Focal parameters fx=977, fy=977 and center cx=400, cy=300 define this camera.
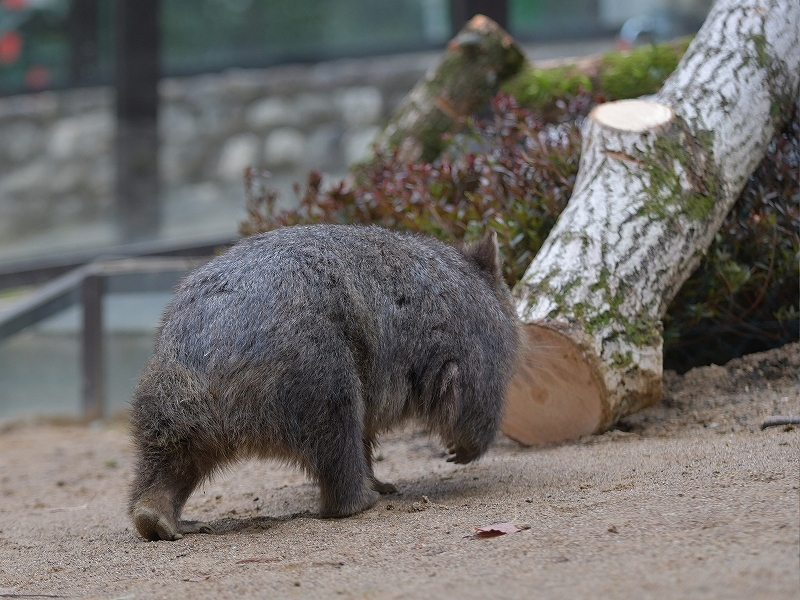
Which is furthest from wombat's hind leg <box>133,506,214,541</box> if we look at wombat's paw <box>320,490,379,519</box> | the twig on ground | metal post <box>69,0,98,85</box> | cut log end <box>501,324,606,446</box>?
metal post <box>69,0,98,85</box>

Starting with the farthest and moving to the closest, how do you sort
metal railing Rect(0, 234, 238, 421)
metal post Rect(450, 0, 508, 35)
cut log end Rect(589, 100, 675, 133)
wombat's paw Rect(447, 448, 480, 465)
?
metal post Rect(450, 0, 508, 35) < metal railing Rect(0, 234, 238, 421) < cut log end Rect(589, 100, 675, 133) < wombat's paw Rect(447, 448, 480, 465)

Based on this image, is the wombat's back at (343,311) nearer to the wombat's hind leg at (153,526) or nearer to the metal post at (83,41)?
the wombat's hind leg at (153,526)

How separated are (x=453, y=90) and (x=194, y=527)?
4956mm

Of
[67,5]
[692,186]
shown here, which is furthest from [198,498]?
[67,5]

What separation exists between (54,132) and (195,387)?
7046mm

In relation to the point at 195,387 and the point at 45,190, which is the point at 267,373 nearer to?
the point at 195,387

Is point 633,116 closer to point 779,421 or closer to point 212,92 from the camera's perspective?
point 779,421

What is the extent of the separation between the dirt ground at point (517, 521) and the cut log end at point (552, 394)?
0.11 metres

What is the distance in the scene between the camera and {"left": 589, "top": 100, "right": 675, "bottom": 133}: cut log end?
476 centimetres

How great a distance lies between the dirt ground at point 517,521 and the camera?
2.42m

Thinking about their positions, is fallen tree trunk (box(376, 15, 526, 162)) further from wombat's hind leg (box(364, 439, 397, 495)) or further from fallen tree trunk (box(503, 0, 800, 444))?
wombat's hind leg (box(364, 439, 397, 495))

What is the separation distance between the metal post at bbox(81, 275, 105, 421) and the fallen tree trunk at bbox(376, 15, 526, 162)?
2669mm

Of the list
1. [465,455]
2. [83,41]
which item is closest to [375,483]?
[465,455]

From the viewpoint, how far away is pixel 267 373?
3.33 meters
